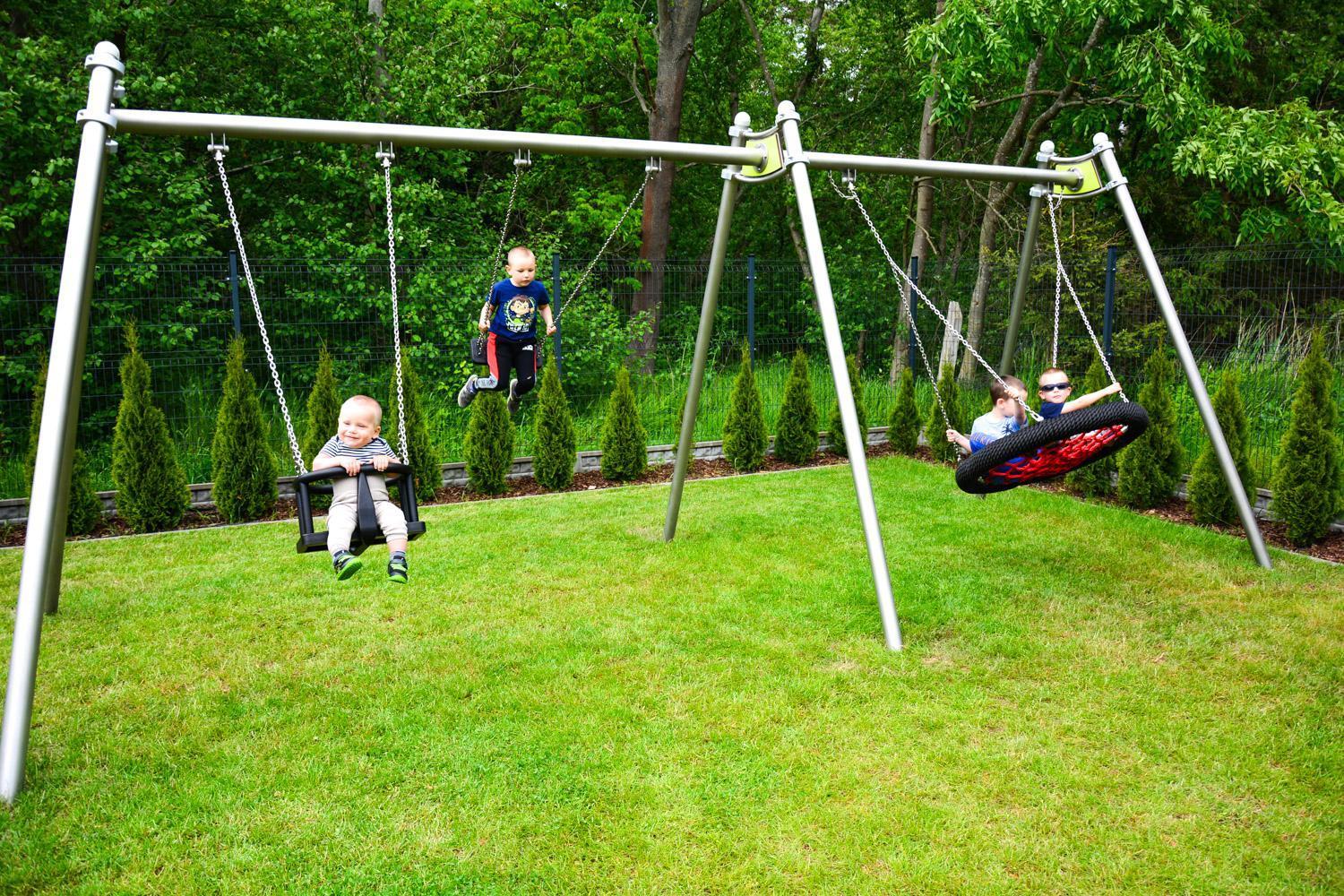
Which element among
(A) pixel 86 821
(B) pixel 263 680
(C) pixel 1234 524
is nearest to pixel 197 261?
(B) pixel 263 680

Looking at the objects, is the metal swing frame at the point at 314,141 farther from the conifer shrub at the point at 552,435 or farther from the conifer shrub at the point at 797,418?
the conifer shrub at the point at 797,418

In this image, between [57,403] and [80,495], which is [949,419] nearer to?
[80,495]

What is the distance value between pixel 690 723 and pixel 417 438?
4723 millimetres

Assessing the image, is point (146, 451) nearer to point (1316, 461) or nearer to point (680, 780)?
point (680, 780)

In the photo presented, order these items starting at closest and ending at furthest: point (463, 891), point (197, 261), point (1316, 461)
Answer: point (463, 891), point (1316, 461), point (197, 261)

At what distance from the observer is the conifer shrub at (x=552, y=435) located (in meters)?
8.56

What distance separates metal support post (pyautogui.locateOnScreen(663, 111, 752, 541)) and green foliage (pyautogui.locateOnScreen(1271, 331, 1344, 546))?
3.97 metres

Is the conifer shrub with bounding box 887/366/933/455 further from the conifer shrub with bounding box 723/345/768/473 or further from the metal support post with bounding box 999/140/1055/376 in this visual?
the metal support post with bounding box 999/140/1055/376

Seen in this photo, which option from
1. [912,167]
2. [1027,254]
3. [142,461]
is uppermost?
[912,167]

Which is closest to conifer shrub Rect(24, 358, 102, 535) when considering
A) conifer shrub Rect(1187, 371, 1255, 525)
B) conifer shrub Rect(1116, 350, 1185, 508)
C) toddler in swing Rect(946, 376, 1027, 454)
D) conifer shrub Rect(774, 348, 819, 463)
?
Answer: conifer shrub Rect(774, 348, 819, 463)

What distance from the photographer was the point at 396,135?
4496 millimetres

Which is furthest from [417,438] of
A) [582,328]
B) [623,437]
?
[582,328]

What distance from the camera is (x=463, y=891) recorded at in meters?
2.78

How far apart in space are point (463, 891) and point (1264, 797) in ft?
8.85
